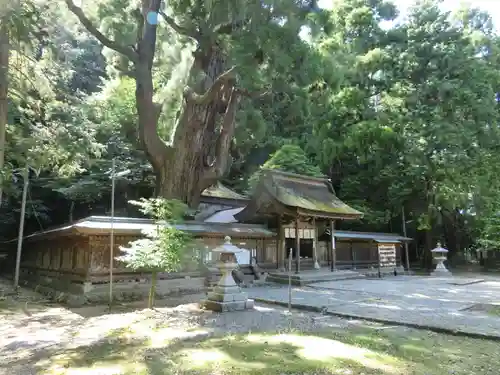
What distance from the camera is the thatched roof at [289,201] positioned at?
51.3 ft

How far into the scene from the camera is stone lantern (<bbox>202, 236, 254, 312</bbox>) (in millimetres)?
8773

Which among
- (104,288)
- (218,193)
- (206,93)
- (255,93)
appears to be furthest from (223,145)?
(218,193)

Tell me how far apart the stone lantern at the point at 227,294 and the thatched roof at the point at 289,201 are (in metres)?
6.38

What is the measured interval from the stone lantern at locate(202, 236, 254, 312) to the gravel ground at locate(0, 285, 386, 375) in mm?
252

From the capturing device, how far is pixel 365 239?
20.2 metres

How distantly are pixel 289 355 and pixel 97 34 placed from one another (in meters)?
11.8

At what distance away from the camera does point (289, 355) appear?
5312 millimetres

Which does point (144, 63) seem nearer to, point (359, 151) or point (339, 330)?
point (339, 330)

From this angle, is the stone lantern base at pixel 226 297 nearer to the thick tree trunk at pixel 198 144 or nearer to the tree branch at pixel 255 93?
the thick tree trunk at pixel 198 144

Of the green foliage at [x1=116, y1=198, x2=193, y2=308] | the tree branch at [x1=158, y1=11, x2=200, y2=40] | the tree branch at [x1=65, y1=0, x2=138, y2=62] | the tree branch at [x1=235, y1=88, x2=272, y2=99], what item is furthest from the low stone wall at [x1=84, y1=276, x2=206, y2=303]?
the tree branch at [x1=158, y1=11, x2=200, y2=40]

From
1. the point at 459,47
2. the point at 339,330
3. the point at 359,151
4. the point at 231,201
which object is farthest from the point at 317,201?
the point at 459,47

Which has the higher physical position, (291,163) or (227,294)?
(291,163)

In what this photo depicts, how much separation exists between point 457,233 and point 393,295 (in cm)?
1802

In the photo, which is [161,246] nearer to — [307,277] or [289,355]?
[289,355]
